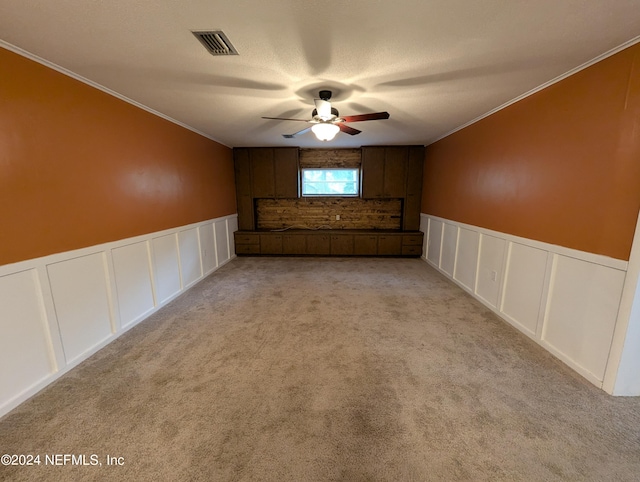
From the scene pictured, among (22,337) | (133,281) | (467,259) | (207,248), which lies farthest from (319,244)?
(22,337)

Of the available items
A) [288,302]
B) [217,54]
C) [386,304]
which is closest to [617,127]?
[386,304]

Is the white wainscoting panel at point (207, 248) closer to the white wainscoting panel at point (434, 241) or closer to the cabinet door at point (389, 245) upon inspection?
the cabinet door at point (389, 245)

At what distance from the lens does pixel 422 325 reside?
279cm

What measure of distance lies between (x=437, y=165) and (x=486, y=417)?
428 cm

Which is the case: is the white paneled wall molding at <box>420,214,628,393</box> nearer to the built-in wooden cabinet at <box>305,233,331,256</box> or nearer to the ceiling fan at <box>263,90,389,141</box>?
the ceiling fan at <box>263,90,389,141</box>

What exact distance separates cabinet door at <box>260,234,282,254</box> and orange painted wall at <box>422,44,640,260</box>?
12.7 feet

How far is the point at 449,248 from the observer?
4340mm

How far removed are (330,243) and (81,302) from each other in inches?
166

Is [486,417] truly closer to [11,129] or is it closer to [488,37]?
[488,37]

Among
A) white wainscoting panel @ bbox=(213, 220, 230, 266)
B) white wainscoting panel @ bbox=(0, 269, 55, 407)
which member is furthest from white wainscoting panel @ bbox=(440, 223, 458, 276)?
white wainscoting panel @ bbox=(0, 269, 55, 407)

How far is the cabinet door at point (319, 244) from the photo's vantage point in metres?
5.69

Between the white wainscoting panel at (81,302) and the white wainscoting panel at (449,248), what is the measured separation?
461 cm

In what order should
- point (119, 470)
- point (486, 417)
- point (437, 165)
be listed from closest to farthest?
1. point (119, 470)
2. point (486, 417)
3. point (437, 165)

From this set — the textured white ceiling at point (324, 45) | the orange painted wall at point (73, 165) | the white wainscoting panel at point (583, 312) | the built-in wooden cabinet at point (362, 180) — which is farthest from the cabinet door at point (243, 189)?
the white wainscoting panel at point (583, 312)
